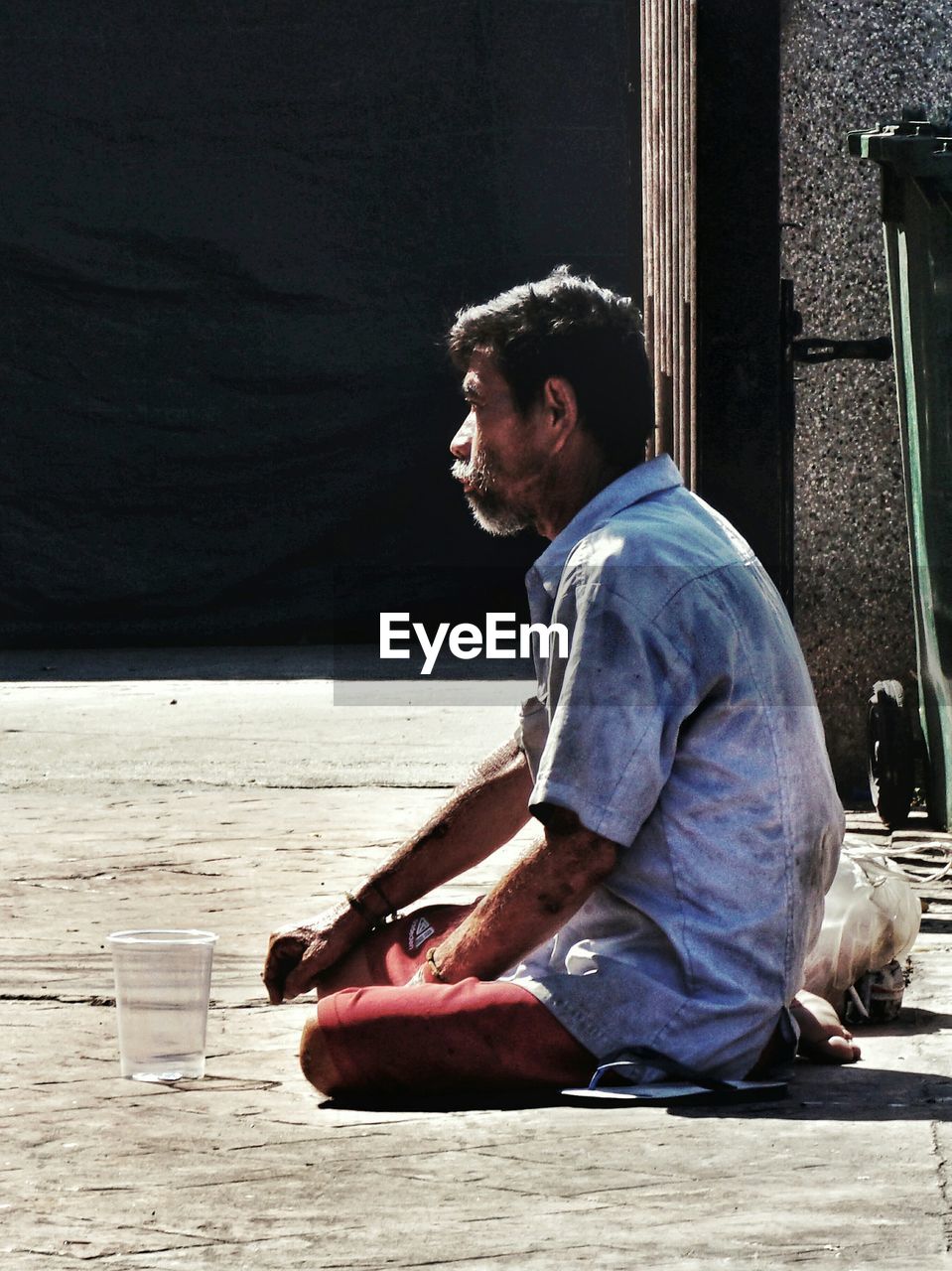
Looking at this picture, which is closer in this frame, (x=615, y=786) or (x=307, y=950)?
(x=615, y=786)

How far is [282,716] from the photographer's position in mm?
9000

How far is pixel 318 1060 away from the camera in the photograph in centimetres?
321

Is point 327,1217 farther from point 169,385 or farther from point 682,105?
point 169,385

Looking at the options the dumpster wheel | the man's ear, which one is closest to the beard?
the man's ear

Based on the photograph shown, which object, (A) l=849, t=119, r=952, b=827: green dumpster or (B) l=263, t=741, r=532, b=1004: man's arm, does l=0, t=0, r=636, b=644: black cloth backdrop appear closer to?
(A) l=849, t=119, r=952, b=827: green dumpster

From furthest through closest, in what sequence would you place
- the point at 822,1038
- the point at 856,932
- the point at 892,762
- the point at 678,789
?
the point at 892,762 < the point at 856,932 < the point at 822,1038 < the point at 678,789

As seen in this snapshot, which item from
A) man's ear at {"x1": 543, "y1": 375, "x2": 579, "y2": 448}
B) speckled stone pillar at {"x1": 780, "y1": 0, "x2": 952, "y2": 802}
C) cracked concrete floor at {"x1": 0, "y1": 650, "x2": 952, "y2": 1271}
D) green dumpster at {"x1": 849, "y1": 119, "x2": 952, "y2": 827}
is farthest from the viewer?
speckled stone pillar at {"x1": 780, "y1": 0, "x2": 952, "y2": 802}

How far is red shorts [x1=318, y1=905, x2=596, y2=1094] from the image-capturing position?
3.07m

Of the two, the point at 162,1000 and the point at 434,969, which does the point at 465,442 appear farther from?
the point at 162,1000

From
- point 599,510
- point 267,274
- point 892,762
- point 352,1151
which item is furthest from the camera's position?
point 267,274

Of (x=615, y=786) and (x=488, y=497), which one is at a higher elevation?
(x=488, y=497)

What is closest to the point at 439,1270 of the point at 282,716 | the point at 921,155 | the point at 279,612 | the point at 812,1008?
the point at 812,1008

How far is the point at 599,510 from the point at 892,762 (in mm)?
3061

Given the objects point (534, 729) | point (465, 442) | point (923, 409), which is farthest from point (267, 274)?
point (534, 729)
